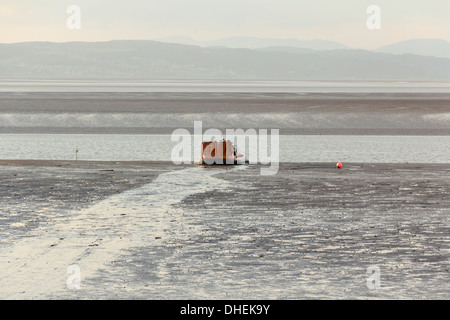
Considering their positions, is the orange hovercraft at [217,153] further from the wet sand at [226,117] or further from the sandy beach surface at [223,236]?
the wet sand at [226,117]

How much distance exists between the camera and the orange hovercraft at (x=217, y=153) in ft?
125

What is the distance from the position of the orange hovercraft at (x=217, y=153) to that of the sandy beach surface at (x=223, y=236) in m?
4.60

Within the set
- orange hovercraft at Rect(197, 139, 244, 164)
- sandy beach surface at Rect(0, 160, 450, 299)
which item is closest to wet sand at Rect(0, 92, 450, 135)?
orange hovercraft at Rect(197, 139, 244, 164)

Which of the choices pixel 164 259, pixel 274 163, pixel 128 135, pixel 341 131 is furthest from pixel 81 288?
pixel 341 131

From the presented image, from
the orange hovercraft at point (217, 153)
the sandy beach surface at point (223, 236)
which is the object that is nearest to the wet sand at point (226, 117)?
the orange hovercraft at point (217, 153)

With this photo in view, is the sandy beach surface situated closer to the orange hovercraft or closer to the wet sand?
the orange hovercraft

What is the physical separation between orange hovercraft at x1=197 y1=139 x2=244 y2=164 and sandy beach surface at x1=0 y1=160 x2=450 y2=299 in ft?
15.1

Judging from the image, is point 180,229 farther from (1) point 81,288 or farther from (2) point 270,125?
(2) point 270,125

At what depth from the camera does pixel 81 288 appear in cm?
1392

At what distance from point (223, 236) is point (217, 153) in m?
19.4

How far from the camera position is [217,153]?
38469 millimetres

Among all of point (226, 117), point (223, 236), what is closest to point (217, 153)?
point (223, 236)

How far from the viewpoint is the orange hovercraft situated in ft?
125

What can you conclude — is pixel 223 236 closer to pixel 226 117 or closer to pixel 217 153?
pixel 217 153
